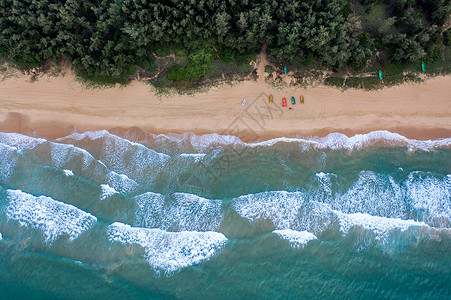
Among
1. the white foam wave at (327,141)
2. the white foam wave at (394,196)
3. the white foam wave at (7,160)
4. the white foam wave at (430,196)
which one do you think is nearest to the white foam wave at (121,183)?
the white foam wave at (327,141)

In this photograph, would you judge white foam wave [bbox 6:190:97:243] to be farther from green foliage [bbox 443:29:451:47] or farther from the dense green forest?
green foliage [bbox 443:29:451:47]

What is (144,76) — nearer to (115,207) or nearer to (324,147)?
(115,207)

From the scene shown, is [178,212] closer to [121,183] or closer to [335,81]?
[121,183]

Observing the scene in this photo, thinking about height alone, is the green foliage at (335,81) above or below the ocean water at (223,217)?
above

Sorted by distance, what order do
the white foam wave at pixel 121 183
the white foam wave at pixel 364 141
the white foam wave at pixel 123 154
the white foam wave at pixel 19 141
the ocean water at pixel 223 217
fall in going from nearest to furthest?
the ocean water at pixel 223 217
the white foam wave at pixel 121 183
the white foam wave at pixel 123 154
the white foam wave at pixel 364 141
the white foam wave at pixel 19 141

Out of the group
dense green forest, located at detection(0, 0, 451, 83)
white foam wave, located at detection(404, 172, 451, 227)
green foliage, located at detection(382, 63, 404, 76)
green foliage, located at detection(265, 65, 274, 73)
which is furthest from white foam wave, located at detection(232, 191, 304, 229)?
green foliage, located at detection(382, 63, 404, 76)

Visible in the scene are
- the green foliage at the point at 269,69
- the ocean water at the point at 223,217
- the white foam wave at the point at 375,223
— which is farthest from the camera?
the green foliage at the point at 269,69

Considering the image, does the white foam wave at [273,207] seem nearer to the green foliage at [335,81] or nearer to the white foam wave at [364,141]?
the white foam wave at [364,141]
